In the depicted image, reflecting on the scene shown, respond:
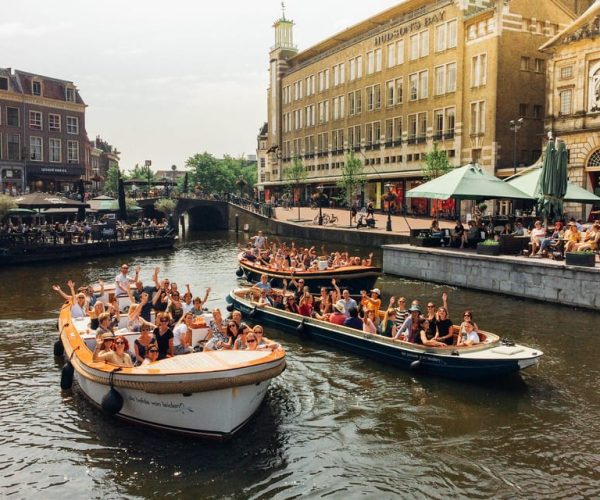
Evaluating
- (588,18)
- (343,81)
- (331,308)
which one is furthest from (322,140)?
(331,308)

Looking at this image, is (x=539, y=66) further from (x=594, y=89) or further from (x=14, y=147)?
(x=14, y=147)

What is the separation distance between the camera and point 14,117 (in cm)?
5962

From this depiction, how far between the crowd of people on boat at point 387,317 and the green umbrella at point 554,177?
10.3m

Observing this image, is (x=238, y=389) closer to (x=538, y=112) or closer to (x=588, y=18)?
(x=588, y=18)

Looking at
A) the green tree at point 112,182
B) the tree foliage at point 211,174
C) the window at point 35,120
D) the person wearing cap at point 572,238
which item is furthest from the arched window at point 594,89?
the tree foliage at point 211,174

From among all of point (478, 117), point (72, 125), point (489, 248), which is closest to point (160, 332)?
point (489, 248)

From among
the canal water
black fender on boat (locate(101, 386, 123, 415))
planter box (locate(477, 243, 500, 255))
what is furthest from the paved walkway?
black fender on boat (locate(101, 386, 123, 415))

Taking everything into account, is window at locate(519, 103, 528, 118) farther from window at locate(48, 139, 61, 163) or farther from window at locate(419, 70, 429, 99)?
window at locate(48, 139, 61, 163)

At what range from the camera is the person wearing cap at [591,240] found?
21453mm

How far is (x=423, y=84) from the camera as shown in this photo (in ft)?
181

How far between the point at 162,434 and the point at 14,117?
57008 mm

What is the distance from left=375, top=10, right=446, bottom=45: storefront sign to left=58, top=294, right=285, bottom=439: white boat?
4819cm

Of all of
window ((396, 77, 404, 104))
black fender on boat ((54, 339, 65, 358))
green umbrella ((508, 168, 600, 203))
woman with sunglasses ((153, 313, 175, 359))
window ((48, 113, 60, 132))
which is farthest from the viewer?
window ((48, 113, 60, 132))

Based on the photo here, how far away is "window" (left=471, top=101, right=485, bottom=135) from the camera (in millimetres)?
48375
